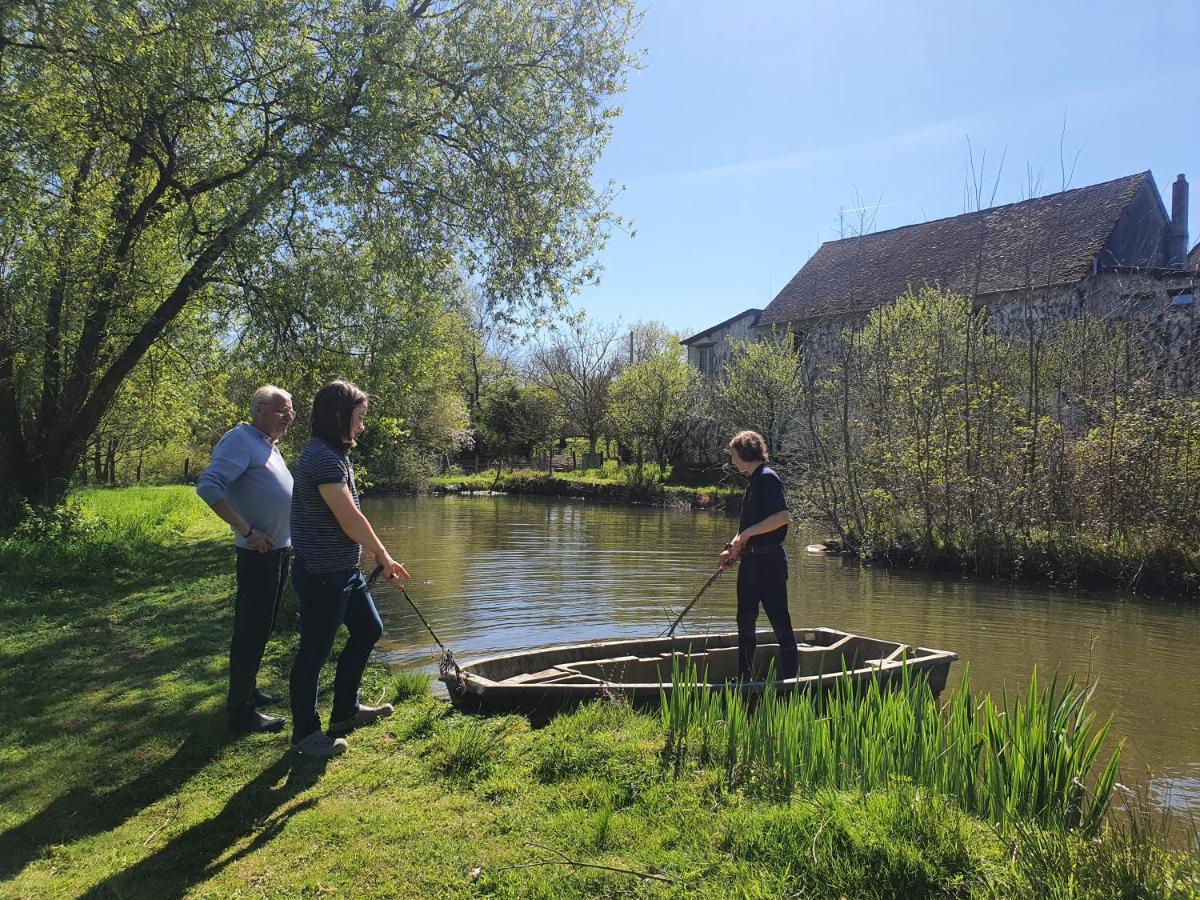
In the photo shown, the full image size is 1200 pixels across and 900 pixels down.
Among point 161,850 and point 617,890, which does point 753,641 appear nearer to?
point 617,890

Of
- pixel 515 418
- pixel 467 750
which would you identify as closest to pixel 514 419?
pixel 515 418

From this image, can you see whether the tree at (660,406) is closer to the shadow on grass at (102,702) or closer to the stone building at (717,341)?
the stone building at (717,341)

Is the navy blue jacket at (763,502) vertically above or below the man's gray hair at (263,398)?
below

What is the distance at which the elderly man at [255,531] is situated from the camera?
433 cm

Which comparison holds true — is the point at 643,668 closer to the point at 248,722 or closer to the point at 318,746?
the point at 318,746

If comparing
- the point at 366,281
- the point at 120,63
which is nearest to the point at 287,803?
the point at 120,63

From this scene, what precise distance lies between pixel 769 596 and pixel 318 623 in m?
3.22

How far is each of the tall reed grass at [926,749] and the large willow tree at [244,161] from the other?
30.3 ft

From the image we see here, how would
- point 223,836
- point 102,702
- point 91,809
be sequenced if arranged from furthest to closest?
point 102,702
point 91,809
point 223,836

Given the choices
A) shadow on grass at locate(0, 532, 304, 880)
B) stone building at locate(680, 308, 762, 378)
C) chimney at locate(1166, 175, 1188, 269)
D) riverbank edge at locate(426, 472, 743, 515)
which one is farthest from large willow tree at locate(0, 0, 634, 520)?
stone building at locate(680, 308, 762, 378)

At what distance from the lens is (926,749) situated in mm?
3479

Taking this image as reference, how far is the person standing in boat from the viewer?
5758 mm

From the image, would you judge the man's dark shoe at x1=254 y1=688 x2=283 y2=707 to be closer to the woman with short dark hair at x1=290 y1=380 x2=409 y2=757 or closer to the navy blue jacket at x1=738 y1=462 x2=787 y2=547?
the woman with short dark hair at x1=290 y1=380 x2=409 y2=757

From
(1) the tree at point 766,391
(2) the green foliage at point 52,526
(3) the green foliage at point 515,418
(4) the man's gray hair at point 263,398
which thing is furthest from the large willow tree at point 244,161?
(3) the green foliage at point 515,418
